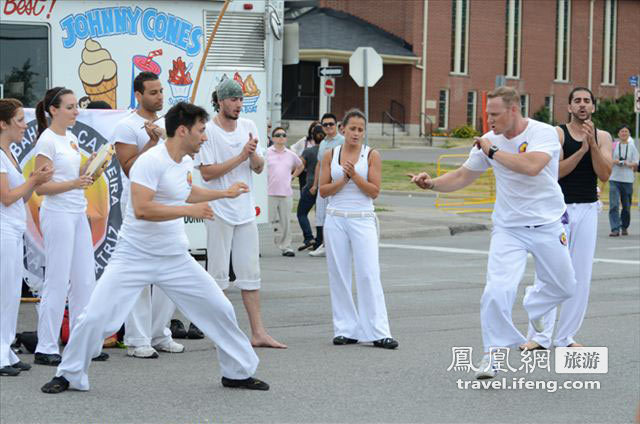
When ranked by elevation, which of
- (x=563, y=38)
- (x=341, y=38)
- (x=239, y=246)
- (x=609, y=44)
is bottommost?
(x=239, y=246)

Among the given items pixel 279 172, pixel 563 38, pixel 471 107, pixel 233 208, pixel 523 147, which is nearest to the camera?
pixel 523 147

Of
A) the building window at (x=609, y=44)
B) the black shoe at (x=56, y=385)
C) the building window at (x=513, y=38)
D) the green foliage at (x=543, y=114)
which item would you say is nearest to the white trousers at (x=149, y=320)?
the black shoe at (x=56, y=385)

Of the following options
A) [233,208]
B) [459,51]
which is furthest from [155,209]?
[459,51]

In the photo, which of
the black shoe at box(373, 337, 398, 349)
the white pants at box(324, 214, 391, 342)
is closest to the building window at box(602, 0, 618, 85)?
the white pants at box(324, 214, 391, 342)

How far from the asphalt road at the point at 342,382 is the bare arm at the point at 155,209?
114 cm

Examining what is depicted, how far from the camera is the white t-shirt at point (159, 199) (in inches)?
295

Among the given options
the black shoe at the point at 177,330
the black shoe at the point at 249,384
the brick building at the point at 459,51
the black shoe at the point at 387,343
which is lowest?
the black shoe at the point at 177,330

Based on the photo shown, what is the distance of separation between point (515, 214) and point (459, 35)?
4850 centimetres

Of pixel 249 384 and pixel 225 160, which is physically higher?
pixel 225 160

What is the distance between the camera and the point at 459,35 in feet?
182

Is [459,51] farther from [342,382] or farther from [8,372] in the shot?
[8,372]

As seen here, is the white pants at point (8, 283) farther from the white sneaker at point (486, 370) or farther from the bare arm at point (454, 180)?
the white sneaker at point (486, 370)

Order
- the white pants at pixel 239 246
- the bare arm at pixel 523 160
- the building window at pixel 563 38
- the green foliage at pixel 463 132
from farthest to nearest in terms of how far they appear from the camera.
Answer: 1. the building window at pixel 563 38
2. the green foliage at pixel 463 132
3. the white pants at pixel 239 246
4. the bare arm at pixel 523 160

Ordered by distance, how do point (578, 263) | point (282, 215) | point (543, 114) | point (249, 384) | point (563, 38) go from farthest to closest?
1. point (563, 38)
2. point (543, 114)
3. point (282, 215)
4. point (578, 263)
5. point (249, 384)
